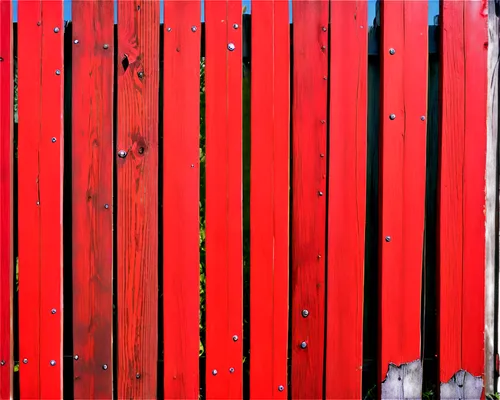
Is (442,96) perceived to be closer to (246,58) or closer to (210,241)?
(246,58)

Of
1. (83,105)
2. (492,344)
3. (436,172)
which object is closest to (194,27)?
(83,105)

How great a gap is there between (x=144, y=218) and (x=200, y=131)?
1.71 ft

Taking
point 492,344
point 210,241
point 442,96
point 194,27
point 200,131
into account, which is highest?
point 194,27

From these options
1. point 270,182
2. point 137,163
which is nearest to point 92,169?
point 137,163

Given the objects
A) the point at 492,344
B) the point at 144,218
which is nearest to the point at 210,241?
the point at 144,218

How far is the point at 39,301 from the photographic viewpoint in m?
1.88

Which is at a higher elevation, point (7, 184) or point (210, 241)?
point (7, 184)

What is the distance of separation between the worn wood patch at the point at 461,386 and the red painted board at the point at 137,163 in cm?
145

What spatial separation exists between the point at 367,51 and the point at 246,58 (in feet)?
1.88

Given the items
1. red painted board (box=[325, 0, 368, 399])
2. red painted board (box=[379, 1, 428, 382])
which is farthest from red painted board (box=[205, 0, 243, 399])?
red painted board (box=[379, 1, 428, 382])

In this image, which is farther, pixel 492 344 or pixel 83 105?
pixel 492 344

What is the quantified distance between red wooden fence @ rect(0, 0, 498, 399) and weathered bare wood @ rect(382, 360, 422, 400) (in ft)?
0.03

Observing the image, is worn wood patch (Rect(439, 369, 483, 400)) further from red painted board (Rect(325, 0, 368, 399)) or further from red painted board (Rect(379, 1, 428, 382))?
red painted board (Rect(325, 0, 368, 399))

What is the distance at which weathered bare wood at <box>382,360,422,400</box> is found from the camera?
1909 millimetres
